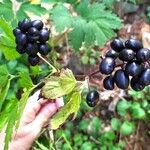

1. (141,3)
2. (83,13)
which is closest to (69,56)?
(141,3)

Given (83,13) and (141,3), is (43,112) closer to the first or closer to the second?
(83,13)

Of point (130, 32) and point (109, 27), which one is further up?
point (109, 27)

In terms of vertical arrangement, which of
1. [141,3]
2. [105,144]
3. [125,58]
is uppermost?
[125,58]

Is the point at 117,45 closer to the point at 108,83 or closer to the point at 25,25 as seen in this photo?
the point at 108,83

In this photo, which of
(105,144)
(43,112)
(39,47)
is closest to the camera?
(39,47)

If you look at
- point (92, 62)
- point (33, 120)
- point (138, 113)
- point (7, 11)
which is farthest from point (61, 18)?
point (92, 62)
